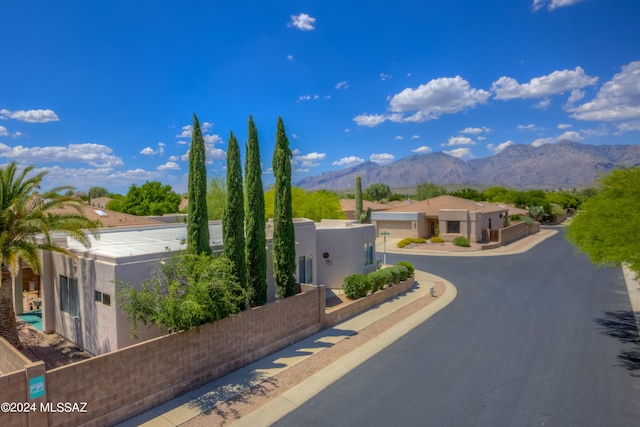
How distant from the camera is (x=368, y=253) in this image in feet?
88.6

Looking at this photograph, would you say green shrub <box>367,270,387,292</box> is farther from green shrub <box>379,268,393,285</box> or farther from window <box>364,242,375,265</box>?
window <box>364,242,375,265</box>

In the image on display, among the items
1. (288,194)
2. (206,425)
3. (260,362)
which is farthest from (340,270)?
(206,425)

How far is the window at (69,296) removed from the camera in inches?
572

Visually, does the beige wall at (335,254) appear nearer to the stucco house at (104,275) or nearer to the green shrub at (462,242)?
the stucco house at (104,275)

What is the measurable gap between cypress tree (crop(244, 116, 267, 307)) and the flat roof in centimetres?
204

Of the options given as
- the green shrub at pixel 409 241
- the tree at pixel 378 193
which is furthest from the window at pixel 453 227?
the tree at pixel 378 193

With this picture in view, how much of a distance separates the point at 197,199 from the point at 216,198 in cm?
3332

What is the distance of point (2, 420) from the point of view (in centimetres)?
820

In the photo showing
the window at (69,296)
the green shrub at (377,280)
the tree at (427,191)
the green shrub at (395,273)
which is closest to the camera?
the window at (69,296)

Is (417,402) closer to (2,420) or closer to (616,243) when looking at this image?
(616,243)

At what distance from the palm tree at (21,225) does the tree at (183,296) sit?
304cm

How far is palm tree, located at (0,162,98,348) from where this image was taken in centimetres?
1295

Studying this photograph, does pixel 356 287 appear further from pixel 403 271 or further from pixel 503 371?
pixel 503 371

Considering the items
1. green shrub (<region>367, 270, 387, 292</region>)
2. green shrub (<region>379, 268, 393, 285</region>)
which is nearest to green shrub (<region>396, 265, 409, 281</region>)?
green shrub (<region>379, 268, 393, 285</region>)
